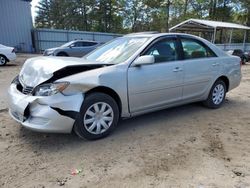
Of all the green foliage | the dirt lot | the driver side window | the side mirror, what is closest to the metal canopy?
the green foliage

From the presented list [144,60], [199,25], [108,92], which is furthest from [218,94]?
[199,25]

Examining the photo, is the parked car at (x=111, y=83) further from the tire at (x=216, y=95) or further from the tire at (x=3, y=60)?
the tire at (x=3, y=60)

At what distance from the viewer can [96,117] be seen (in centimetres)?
372

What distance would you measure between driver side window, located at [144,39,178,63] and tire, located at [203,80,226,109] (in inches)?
53.6

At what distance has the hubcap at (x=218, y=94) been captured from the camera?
18.0ft

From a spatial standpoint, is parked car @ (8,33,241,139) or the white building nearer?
parked car @ (8,33,241,139)

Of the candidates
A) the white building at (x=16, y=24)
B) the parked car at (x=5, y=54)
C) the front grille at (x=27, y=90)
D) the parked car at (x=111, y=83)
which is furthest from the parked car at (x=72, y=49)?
the front grille at (x=27, y=90)

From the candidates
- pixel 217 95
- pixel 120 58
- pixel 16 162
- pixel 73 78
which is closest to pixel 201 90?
pixel 217 95

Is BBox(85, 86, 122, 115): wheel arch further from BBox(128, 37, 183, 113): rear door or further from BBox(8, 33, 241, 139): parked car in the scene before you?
BBox(128, 37, 183, 113): rear door

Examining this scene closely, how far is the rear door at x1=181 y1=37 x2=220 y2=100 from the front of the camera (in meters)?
4.77

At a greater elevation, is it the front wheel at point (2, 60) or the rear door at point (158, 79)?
the rear door at point (158, 79)

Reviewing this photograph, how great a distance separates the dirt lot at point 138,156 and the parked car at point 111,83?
0.33 m

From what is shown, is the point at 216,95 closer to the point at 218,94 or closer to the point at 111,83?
the point at 218,94

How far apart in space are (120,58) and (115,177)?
198 cm
